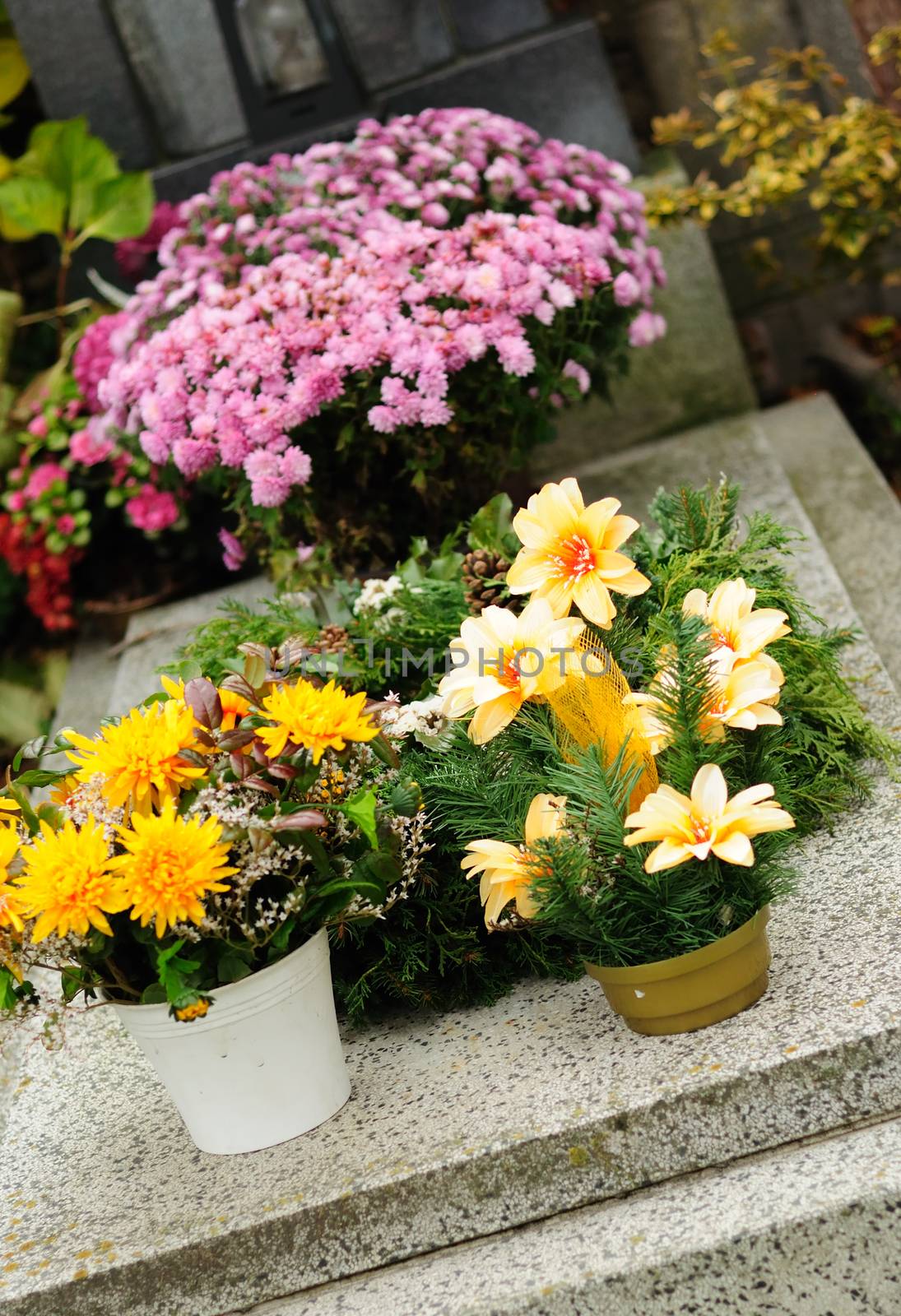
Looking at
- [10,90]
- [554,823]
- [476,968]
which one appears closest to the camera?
[554,823]

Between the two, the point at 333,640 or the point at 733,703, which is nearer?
the point at 733,703

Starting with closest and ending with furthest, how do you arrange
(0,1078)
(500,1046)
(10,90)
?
1. (500,1046)
2. (0,1078)
3. (10,90)

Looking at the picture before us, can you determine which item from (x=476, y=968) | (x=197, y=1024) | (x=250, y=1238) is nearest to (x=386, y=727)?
(x=476, y=968)

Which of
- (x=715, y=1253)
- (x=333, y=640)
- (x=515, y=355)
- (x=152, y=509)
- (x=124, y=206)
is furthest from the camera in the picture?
(x=124, y=206)

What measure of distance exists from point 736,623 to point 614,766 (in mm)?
264

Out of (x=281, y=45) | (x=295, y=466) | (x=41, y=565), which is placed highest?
(x=281, y=45)

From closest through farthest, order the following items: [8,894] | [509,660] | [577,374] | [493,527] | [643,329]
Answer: [8,894] < [509,660] < [493,527] < [577,374] < [643,329]

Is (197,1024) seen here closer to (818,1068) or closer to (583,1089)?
(583,1089)

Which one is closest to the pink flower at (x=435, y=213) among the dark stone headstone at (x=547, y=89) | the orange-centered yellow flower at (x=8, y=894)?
the dark stone headstone at (x=547, y=89)

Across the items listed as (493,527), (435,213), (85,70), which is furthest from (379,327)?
(85,70)

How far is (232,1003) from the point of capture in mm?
1601

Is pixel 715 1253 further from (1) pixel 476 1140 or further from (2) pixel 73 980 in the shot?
(2) pixel 73 980

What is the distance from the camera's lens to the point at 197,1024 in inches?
63.1

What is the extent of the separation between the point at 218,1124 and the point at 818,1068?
78 centimetres
